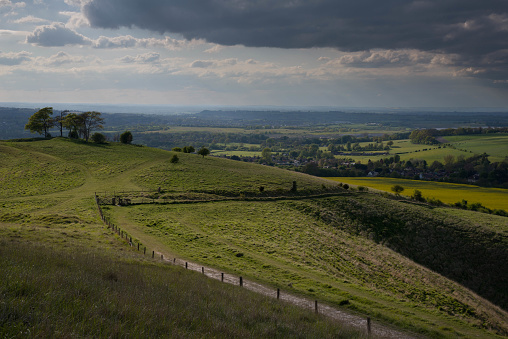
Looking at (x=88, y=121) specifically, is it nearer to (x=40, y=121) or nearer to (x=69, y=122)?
(x=69, y=122)

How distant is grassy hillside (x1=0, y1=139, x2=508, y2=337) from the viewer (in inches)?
960

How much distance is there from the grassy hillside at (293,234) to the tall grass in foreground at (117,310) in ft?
2.47

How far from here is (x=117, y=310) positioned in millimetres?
8719

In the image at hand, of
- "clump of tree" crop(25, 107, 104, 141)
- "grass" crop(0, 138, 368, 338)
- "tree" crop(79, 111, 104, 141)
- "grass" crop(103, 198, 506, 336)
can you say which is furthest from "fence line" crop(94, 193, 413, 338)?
"tree" crop(79, 111, 104, 141)

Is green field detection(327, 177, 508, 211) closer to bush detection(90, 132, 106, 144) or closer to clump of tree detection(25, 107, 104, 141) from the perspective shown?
bush detection(90, 132, 106, 144)

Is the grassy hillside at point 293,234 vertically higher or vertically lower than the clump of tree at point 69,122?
lower

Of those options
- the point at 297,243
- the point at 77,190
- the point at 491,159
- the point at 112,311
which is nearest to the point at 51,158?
the point at 77,190

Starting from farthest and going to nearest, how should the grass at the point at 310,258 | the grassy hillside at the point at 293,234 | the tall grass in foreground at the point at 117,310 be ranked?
the grassy hillside at the point at 293,234 < the grass at the point at 310,258 < the tall grass in foreground at the point at 117,310

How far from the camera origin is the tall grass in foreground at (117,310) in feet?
24.0

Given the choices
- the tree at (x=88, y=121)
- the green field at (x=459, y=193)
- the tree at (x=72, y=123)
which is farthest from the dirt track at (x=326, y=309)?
the tree at (x=88, y=121)

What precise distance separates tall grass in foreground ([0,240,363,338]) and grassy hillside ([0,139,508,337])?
0.75 m

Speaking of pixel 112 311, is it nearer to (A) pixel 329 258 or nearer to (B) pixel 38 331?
(B) pixel 38 331

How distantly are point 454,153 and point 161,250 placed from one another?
553 feet

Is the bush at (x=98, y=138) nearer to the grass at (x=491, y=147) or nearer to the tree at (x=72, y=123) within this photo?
the tree at (x=72, y=123)
